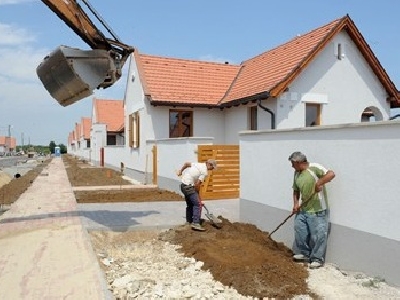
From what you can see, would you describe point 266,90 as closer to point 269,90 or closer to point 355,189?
point 269,90

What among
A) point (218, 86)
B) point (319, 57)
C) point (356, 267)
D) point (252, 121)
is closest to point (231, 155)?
point (252, 121)

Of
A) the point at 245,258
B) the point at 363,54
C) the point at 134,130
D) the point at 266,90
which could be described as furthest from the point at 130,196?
the point at 363,54

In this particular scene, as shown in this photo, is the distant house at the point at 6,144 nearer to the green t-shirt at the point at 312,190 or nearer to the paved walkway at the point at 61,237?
the paved walkway at the point at 61,237

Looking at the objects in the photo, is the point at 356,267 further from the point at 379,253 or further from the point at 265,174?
the point at 265,174

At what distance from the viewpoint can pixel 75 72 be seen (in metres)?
8.50

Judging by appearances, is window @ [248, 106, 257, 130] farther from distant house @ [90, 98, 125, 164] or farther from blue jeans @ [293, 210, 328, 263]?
distant house @ [90, 98, 125, 164]

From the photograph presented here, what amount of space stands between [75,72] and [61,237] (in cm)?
337

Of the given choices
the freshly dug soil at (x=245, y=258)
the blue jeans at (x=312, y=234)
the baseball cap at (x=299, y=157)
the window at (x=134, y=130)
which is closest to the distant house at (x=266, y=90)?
the window at (x=134, y=130)

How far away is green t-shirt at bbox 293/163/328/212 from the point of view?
6.62 m

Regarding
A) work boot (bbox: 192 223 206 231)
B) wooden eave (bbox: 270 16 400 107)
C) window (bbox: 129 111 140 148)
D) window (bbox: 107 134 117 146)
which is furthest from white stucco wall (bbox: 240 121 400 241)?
window (bbox: 107 134 117 146)

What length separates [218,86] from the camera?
1973cm

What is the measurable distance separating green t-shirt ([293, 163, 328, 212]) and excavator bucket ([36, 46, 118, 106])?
475 cm

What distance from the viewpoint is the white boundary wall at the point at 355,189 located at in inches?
219

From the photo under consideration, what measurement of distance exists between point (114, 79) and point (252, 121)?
8.90 m
